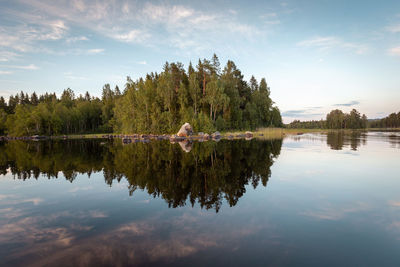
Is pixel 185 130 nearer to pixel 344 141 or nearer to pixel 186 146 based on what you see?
pixel 186 146

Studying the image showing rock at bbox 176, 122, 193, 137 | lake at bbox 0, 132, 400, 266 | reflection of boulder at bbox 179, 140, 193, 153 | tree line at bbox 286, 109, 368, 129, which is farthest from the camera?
tree line at bbox 286, 109, 368, 129

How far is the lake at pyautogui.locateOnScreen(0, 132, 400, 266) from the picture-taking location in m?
5.34

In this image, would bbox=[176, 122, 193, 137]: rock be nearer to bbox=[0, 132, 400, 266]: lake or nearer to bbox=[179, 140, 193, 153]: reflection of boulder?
bbox=[179, 140, 193, 153]: reflection of boulder

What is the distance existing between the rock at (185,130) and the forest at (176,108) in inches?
101

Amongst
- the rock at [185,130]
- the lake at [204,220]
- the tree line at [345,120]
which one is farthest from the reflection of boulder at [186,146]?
the tree line at [345,120]

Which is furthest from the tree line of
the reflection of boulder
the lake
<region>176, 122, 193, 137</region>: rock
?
the lake

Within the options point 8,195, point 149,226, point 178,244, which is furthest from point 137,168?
point 178,244

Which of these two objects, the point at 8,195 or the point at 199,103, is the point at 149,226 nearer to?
the point at 8,195

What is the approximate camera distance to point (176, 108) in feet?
214

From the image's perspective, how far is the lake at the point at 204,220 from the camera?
534 cm

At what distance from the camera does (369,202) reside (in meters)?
8.99

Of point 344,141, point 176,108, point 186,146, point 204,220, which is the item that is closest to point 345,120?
point 344,141

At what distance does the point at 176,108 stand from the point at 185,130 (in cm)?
1342

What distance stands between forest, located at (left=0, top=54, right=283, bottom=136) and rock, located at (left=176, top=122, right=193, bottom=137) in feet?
8.39
